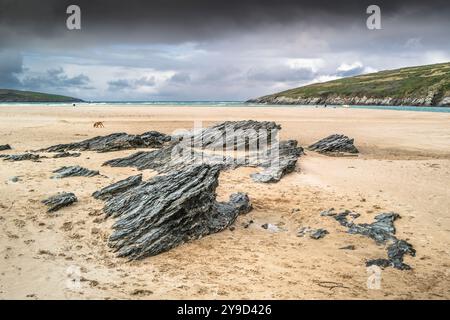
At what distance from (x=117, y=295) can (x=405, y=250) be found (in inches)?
360

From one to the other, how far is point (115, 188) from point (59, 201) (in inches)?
94.7

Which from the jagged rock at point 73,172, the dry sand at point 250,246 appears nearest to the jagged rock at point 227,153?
the dry sand at point 250,246

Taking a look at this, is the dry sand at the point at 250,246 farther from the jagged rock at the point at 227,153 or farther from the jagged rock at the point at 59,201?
the jagged rock at the point at 227,153

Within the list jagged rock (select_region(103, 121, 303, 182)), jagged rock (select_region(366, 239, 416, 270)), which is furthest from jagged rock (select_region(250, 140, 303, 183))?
jagged rock (select_region(366, 239, 416, 270))

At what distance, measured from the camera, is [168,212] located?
13.2 metres

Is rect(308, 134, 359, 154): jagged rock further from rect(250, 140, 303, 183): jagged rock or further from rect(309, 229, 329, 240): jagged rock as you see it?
rect(309, 229, 329, 240): jagged rock

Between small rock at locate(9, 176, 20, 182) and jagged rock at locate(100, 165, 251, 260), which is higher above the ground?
small rock at locate(9, 176, 20, 182)

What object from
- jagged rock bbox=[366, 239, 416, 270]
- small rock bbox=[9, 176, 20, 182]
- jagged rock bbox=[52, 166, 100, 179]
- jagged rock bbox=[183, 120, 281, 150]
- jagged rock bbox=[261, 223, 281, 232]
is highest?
jagged rock bbox=[183, 120, 281, 150]

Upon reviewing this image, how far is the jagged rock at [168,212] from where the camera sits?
40.8 ft

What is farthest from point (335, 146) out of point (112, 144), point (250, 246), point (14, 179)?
point (14, 179)

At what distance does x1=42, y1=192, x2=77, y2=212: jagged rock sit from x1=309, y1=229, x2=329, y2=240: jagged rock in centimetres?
946

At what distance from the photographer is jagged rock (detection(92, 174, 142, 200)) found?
16.4 metres

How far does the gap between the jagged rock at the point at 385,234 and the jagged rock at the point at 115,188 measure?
29.1 ft
